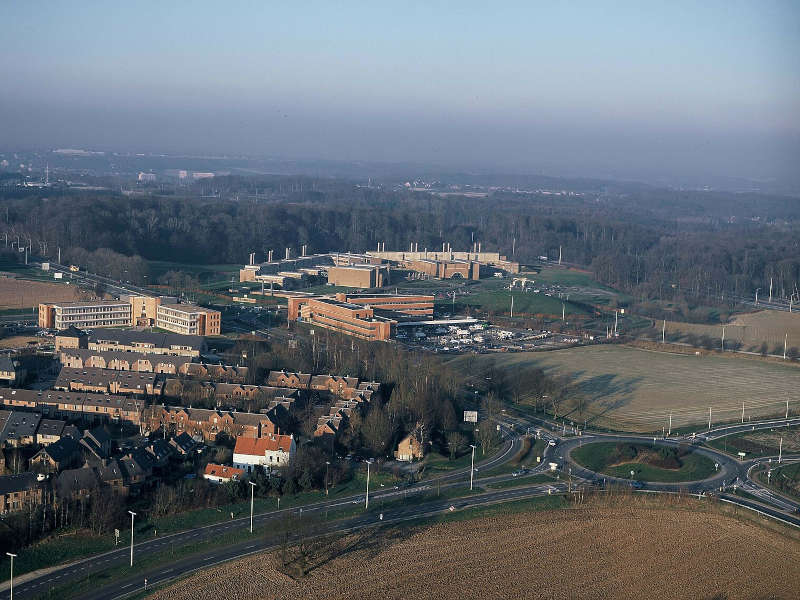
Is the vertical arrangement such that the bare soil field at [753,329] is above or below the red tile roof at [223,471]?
above

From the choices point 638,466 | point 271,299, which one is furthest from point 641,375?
point 271,299

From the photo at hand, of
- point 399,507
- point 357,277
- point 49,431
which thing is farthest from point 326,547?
point 357,277

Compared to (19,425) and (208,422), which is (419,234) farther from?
(19,425)

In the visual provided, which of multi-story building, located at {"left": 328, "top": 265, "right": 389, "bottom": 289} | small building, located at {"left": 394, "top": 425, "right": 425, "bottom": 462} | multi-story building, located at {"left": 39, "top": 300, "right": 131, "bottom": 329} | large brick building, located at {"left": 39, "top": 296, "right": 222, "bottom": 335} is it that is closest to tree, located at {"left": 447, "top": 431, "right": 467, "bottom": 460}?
small building, located at {"left": 394, "top": 425, "right": 425, "bottom": 462}

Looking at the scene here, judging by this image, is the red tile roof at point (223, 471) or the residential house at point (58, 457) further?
the red tile roof at point (223, 471)

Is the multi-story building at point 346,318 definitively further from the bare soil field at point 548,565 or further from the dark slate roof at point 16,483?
the dark slate roof at point 16,483

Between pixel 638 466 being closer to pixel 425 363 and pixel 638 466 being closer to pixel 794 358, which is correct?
pixel 425 363

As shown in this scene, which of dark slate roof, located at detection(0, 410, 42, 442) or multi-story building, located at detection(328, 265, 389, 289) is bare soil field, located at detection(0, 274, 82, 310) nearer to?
multi-story building, located at detection(328, 265, 389, 289)

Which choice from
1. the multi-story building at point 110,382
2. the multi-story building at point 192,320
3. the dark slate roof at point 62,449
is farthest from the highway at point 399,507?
the multi-story building at point 192,320
